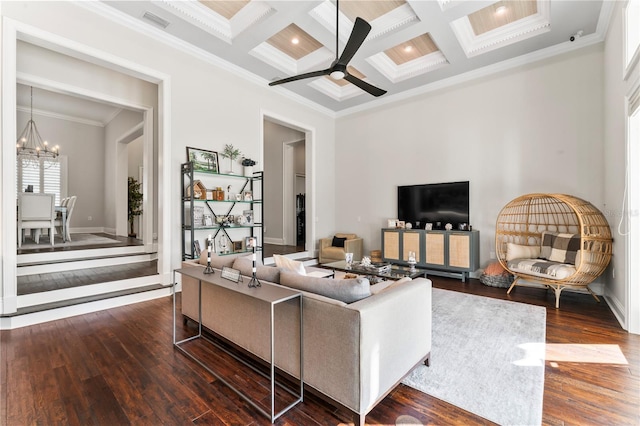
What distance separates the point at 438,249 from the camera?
5320 mm

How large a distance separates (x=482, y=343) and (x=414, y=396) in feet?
3.82

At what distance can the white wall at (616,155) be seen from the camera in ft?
10.3

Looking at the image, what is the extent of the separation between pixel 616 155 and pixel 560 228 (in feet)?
4.52

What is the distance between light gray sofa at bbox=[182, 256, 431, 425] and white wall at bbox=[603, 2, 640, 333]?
2714mm

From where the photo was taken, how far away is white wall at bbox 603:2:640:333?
10.3ft

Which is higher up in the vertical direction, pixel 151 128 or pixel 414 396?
pixel 151 128

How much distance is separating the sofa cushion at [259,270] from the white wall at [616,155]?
3629 mm

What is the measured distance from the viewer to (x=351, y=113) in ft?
23.6

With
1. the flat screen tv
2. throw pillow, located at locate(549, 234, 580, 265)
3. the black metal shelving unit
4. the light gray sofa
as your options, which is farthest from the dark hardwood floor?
the flat screen tv

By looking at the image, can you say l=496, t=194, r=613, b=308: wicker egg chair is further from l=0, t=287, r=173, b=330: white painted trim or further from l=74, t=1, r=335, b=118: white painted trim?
l=0, t=287, r=173, b=330: white painted trim

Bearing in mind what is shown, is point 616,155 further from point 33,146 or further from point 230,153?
point 33,146

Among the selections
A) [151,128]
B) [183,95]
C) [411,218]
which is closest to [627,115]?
[411,218]

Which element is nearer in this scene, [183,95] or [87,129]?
[183,95]

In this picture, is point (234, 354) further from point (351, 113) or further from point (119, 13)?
point (351, 113)
